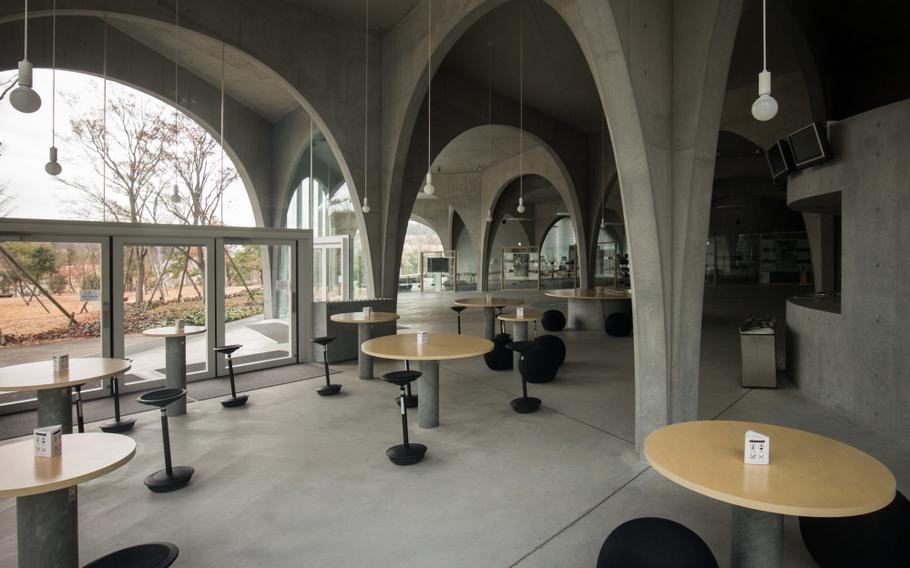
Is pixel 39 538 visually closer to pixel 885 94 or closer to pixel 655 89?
pixel 655 89

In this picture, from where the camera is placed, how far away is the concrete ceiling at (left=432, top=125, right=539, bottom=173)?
17609 millimetres

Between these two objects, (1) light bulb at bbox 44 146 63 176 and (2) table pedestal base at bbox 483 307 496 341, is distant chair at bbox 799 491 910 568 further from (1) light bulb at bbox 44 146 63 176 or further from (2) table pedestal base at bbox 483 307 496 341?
(1) light bulb at bbox 44 146 63 176

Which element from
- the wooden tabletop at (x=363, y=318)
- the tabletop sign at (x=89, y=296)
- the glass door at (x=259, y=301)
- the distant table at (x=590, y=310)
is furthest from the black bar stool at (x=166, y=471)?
the distant table at (x=590, y=310)

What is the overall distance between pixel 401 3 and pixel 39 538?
10.1 meters

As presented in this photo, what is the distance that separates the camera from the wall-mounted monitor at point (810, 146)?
5.85 metres

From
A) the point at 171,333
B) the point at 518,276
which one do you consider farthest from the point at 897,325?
the point at 518,276

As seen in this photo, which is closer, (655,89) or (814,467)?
(814,467)

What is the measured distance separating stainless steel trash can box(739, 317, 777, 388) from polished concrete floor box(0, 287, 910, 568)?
26 cm

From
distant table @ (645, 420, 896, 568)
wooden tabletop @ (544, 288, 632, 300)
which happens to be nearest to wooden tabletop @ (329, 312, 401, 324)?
wooden tabletop @ (544, 288, 632, 300)

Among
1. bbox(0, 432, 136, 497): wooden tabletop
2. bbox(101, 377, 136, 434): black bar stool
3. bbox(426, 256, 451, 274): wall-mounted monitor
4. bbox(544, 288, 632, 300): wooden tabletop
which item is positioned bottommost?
bbox(101, 377, 136, 434): black bar stool

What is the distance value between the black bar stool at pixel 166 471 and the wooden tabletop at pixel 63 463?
1.31 metres

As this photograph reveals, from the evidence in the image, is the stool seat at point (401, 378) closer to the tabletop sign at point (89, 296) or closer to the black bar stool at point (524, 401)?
the black bar stool at point (524, 401)

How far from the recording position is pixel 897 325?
16.4 feet

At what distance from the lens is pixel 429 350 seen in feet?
16.5
